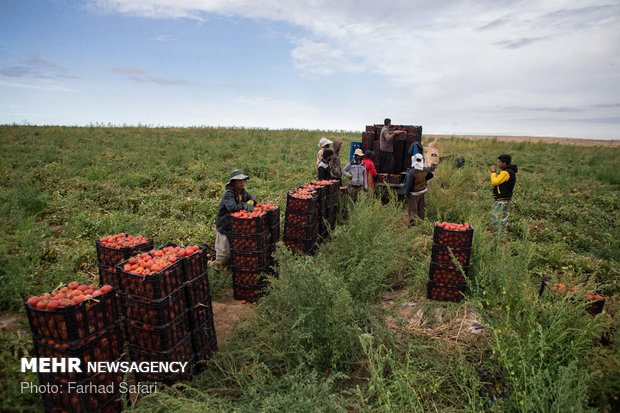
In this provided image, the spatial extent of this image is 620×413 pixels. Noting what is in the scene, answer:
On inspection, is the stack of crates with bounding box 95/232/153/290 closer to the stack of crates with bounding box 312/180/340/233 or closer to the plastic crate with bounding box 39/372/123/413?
the plastic crate with bounding box 39/372/123/413

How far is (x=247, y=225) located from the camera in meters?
4.86

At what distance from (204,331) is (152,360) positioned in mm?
599

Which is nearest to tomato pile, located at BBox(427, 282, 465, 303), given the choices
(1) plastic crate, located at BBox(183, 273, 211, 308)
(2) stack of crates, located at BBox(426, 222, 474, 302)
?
(2) stack of crates, located at BBox(426, 222, 474, 302)

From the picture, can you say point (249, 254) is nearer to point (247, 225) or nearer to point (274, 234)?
point (247, 225)

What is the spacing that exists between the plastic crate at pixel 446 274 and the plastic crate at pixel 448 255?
0.21ft

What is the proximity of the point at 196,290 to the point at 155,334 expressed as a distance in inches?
24.2

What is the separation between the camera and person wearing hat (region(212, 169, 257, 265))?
5.25 m

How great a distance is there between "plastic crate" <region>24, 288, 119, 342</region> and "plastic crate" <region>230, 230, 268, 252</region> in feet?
7.50

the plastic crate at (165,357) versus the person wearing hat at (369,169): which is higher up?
the person wearing hat at (369,169)

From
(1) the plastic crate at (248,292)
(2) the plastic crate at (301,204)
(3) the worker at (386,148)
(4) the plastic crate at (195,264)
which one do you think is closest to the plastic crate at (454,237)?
(2) the plastic crate at (301,204)

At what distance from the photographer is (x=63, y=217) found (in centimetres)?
749

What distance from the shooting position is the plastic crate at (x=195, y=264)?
3467 millimetres

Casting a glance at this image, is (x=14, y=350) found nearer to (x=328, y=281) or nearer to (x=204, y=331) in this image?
(x=204, y=331)

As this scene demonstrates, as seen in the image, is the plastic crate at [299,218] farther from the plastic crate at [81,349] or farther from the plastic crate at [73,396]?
the plastic crate at [73,396]
